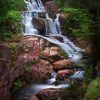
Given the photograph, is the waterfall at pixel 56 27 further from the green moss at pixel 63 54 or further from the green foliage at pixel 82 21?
the green foliage at pixel 82 21

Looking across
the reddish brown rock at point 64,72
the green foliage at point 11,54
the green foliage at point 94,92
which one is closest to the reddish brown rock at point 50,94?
the green foliage at point 11,54

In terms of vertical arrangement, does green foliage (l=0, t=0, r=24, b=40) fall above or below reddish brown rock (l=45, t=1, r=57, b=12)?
below

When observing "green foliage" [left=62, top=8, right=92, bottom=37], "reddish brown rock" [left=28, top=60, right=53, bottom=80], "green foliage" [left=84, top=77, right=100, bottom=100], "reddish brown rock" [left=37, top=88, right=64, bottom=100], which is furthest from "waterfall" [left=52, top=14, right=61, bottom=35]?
"green foliage" [left=84, top=77, right=100, bottom=100]

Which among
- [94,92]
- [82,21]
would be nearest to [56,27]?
[82,21]

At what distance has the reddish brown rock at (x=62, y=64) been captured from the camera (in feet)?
49.7

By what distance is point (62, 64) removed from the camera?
15625 mm

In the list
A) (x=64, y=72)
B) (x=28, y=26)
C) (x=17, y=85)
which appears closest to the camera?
(x=17, y=85)

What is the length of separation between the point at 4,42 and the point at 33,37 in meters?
6.18

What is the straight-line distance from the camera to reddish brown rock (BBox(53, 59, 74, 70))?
49.7 feet

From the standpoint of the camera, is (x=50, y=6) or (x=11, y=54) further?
(x=50, y=6)

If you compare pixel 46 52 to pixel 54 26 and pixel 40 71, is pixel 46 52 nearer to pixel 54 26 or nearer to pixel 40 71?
pixel 40 71

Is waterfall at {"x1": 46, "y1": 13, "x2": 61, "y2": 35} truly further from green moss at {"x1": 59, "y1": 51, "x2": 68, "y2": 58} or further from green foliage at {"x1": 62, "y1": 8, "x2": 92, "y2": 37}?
green foliage at {"x1": 62, "y1": 8, "x2": 92, "y2": 37}

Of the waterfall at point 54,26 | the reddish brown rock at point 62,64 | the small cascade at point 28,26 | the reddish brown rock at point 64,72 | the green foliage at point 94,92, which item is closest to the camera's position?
the green foliage at point 94,92

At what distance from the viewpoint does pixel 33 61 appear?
44.0 ft
